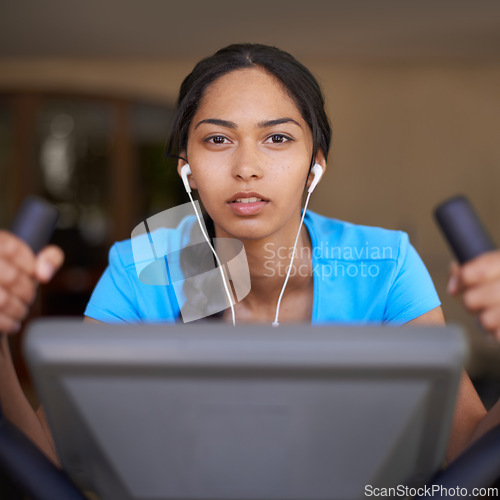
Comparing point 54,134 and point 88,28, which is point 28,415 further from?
point 54,134

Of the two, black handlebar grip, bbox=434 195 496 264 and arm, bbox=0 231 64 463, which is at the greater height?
black handlebar grip, bbox=434 195 496 264

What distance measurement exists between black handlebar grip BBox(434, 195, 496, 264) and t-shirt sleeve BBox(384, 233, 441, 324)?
557mm

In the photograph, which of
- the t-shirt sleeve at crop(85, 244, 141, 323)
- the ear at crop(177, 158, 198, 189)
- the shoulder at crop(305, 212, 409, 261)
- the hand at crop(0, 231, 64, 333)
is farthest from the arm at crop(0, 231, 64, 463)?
the shoulder at crop(305, 212, 409, 261)

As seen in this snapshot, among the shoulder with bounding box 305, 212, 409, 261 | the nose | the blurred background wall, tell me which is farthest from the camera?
the blurred background wall

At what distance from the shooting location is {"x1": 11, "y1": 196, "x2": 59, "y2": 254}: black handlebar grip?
583 millimetres

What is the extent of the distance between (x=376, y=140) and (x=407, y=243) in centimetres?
422

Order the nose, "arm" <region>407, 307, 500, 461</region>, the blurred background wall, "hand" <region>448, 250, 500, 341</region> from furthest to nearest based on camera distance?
the blurred background wall, the nose, "arm" <region>407, 307, 500, 461</region>, "hand" <region>448, 250, 500, 341</region>

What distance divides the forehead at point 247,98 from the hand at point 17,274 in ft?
2.08

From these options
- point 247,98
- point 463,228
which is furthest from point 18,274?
point 247,98

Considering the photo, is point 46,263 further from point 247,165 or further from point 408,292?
point 408,292

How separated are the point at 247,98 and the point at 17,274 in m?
0.71

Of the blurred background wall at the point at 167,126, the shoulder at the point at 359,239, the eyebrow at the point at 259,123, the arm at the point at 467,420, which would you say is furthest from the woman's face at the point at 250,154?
the blurred background wall at the point at 167,126

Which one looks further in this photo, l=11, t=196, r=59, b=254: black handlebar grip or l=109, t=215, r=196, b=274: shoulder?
l=109, t=215, r=196, b=274: shoulder

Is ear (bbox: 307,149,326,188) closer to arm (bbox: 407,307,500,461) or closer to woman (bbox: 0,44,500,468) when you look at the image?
woman (bbox: 0,44,500,468)
